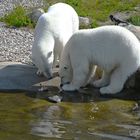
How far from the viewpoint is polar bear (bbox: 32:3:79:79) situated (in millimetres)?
11188

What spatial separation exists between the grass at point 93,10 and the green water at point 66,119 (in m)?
6.29

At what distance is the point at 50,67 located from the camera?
1128 centimetres

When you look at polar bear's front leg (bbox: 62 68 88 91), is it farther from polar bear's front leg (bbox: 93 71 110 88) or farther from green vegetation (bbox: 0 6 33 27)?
green vegetation (bbox: 0 6 33 27)

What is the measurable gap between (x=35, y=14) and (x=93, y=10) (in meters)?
2.40

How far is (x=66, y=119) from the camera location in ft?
31.1

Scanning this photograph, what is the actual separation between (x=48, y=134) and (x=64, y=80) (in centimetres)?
311

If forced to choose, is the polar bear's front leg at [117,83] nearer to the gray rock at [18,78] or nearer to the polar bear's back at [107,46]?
the polar bear's back at [107,46]

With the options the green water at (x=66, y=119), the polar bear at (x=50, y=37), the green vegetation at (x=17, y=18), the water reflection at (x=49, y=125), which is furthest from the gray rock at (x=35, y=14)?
the water reflection at (x=49, y=125)

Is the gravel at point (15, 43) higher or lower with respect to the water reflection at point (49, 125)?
lower

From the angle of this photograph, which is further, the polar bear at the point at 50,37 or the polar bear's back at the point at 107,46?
the polar bear at the point at 50,37

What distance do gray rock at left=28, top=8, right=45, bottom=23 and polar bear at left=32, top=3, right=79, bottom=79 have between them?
14.0ft

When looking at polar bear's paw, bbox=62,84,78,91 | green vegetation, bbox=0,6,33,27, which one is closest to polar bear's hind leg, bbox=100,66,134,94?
polar bear's paw, bbox=62,84,78,91

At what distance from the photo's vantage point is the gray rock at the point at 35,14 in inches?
664

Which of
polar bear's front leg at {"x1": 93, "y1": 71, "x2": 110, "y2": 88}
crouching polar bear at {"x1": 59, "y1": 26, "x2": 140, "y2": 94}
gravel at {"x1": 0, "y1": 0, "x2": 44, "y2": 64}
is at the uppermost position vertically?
crouching polar bear at {"x1": 59, "y1": 26, "x2": 140, "y2": 94}
